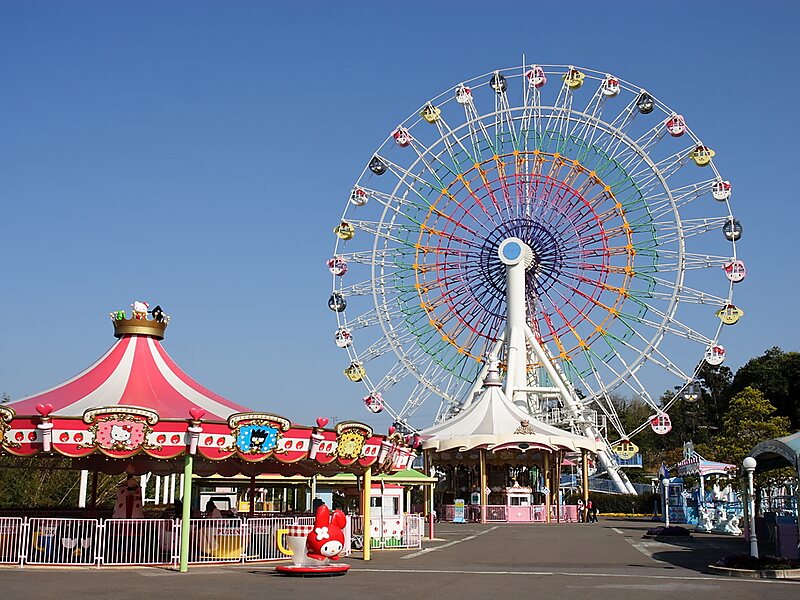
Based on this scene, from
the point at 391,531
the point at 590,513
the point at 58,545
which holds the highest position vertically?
the point at 58,545

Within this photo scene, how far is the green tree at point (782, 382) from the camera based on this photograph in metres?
58.4

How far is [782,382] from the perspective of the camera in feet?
192

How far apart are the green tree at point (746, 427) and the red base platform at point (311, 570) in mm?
29115

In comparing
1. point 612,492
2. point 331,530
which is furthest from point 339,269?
point 331,530

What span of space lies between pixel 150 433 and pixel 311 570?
12.2 ft

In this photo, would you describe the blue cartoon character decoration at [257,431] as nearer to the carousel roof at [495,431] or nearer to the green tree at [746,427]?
the carousel roof at [495,431]

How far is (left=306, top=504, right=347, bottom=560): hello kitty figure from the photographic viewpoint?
1517 centimetres

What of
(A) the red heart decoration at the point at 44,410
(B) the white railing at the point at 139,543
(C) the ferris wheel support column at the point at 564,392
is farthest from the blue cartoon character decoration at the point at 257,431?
(C) the ferris wheel support column at the point at 564,392

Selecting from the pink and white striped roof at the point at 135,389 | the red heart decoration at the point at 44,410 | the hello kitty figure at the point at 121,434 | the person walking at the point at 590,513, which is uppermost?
the pink and white striped roof at the point at 135,389

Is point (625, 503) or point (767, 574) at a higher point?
point (767, 574)

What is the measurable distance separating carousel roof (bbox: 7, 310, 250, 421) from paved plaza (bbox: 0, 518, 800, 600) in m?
2.96

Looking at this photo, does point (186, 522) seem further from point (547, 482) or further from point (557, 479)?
point (557, 479)

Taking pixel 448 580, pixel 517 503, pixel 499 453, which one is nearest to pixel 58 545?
pixel 448 580

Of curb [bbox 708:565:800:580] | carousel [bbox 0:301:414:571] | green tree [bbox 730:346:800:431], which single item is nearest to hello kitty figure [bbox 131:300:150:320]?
carousel [bbox 0:301:414:571]
